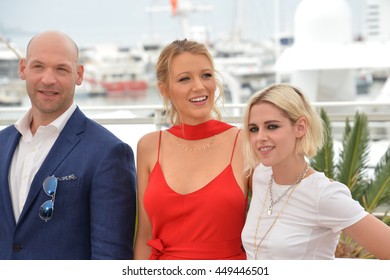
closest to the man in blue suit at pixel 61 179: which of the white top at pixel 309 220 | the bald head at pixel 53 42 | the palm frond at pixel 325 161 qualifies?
the bald head at pixel 53 42

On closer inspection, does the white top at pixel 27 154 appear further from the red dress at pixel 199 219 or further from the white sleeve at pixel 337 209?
the white sleeve at pixel 337 209

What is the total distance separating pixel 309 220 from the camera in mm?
2357

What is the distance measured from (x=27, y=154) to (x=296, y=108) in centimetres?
115

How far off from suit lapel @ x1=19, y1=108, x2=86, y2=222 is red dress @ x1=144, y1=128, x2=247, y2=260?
37cm

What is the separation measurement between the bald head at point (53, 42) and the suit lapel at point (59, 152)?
0.25m

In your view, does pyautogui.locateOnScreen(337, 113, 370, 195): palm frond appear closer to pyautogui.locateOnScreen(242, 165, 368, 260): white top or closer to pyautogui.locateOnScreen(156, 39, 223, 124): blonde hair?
pyautogui.locateOnScreen(156, 39, 223, 124): blonde hair

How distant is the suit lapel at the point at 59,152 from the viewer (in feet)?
8.99

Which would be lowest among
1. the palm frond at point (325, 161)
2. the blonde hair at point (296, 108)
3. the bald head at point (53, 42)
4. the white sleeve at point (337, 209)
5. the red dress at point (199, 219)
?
the palm frond at point (325, 161)

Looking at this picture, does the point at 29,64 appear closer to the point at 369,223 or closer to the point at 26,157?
the point at 26,157

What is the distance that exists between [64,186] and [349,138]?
4015 mm

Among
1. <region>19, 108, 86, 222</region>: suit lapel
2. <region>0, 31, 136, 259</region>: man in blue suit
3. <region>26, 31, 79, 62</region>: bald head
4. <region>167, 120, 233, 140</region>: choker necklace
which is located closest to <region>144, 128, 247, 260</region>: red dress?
<region>0, 31, 136, 259</region>: man in blue suit

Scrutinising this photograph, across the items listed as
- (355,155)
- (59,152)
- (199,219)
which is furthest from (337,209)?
(355,155)
